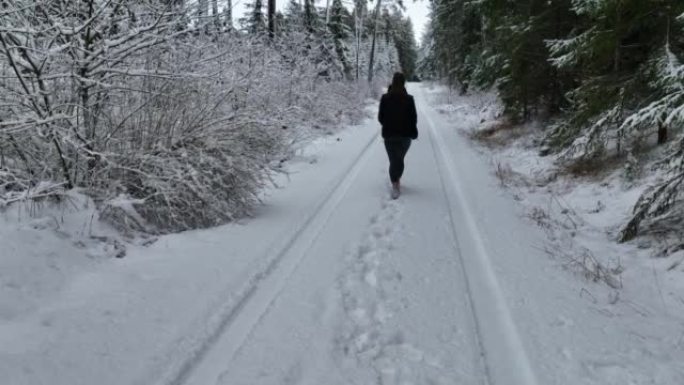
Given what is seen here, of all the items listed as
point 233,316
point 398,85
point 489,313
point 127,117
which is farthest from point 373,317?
point 398,85

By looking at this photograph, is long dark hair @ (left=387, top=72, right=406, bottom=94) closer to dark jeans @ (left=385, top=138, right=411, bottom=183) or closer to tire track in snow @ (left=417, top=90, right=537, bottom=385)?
dark jeans @ (left=385, top=138, right=411, bottom=183)

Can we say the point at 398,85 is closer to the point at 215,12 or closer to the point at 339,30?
the point at 215,12

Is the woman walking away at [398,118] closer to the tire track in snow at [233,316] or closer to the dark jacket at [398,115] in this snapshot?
the dark jacket at [398,115]

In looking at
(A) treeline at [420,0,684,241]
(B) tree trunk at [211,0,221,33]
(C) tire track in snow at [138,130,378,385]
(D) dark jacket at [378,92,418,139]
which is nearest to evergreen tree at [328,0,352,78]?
(A) treeline at [420,0,684,241]

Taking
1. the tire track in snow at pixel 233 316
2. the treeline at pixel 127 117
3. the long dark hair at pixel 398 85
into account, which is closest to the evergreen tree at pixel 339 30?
the long dark hair at pixel 398 85

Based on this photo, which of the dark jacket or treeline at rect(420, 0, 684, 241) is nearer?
treeline at rect(420, 0, 684, 241)

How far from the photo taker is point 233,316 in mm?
3682

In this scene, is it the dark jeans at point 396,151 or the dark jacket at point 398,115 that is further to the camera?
the dark jacket at point 398,115

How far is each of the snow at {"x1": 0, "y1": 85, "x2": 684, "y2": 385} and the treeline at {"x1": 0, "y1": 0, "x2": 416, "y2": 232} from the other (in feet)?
1.21

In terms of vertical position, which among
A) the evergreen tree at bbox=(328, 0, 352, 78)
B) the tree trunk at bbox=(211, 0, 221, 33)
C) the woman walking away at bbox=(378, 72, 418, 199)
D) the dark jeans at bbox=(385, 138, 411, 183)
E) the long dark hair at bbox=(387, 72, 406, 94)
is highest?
the evergreen tree at bbox=(328, 0, 352, 78)

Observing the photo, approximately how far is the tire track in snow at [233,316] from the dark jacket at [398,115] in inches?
122

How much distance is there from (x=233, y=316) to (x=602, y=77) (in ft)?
23.5

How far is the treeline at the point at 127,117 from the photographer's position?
4.57 metres

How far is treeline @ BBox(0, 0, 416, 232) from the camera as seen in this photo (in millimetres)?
4566
